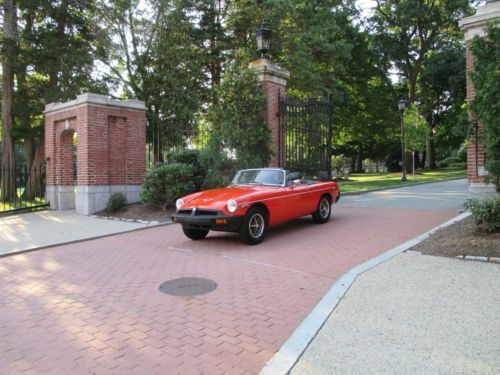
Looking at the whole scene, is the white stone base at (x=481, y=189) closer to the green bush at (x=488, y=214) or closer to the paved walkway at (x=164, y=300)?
the paved walkway at (x=164, y=300)

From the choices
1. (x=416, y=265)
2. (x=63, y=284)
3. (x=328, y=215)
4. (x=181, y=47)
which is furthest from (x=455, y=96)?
(x=63, y=284)

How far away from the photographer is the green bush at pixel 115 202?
40.2 ft

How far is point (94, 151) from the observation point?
1242cm

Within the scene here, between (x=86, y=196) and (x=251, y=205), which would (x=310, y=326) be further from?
(x=86, y=196)

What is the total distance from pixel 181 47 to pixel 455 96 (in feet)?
84.9

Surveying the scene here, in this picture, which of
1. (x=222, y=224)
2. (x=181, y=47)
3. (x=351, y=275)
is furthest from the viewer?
(x=181, y=47)

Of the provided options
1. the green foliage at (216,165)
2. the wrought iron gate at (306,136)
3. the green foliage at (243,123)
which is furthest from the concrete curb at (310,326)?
the wrought iron gate at (306,136)

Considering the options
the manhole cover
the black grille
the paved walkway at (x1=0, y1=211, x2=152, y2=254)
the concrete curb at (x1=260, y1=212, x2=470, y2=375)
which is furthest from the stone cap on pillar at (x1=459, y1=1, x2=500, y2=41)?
the paved walkway at (x1=0, y1=211, x2=152, y2=254)

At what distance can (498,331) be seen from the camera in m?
3.50

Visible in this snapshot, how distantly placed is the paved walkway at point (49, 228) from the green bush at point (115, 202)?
27.4 inches

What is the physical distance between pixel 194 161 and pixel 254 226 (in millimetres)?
5901

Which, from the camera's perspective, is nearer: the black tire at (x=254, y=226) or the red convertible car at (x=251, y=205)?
the red convertible car at (x=251, y=205)

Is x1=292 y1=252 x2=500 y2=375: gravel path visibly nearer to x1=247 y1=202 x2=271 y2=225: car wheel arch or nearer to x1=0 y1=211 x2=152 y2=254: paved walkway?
x1=247 y1=202 x2=271 y2=225: car wheel arch

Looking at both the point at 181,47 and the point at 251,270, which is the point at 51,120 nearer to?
the point at 181,47
